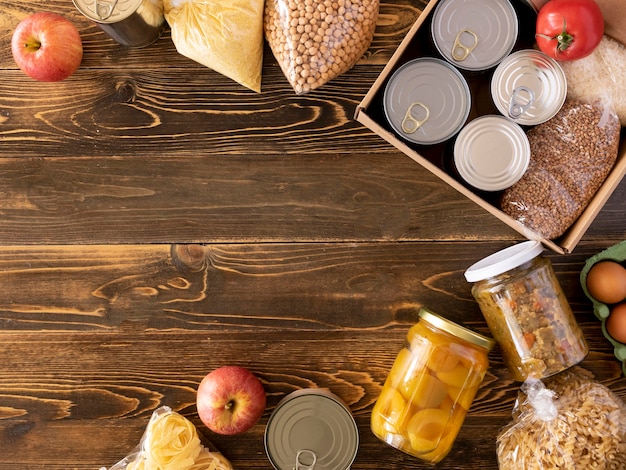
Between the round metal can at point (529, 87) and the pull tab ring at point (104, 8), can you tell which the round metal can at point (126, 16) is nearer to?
the pull tab ring at point (104, 8)

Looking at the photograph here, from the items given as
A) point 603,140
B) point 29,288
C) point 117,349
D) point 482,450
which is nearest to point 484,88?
point 603,140

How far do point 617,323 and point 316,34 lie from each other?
2.76 feet

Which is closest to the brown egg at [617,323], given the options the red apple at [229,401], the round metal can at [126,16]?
the red apple at [229,401]

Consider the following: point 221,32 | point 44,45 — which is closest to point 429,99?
point 221,32

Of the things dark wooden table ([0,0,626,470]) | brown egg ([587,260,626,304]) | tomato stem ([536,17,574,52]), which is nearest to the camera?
tomato stem ([536,17,574,52])

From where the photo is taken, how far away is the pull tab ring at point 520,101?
1.12 metres

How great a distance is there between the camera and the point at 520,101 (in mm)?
1126

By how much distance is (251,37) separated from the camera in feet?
3.87

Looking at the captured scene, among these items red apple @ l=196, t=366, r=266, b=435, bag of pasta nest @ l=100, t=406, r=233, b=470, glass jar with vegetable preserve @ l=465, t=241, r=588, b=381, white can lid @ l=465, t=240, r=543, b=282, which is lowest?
bag of pasta nest @ l=100, t=406, r=233, b=470

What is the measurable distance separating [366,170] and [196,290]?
0.46m

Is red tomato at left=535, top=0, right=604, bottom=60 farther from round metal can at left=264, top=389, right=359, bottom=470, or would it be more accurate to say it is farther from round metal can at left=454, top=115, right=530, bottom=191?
round metal can at left=264, top=389, right=359, bottom=470

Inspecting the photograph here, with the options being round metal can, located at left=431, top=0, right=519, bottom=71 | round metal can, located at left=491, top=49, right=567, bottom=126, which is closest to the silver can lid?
round metal can, located at left=431, top=0, right=519, bottom=71

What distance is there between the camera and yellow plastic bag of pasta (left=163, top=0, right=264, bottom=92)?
1.16 m

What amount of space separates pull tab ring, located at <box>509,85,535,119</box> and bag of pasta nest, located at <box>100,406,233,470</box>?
908 mm
